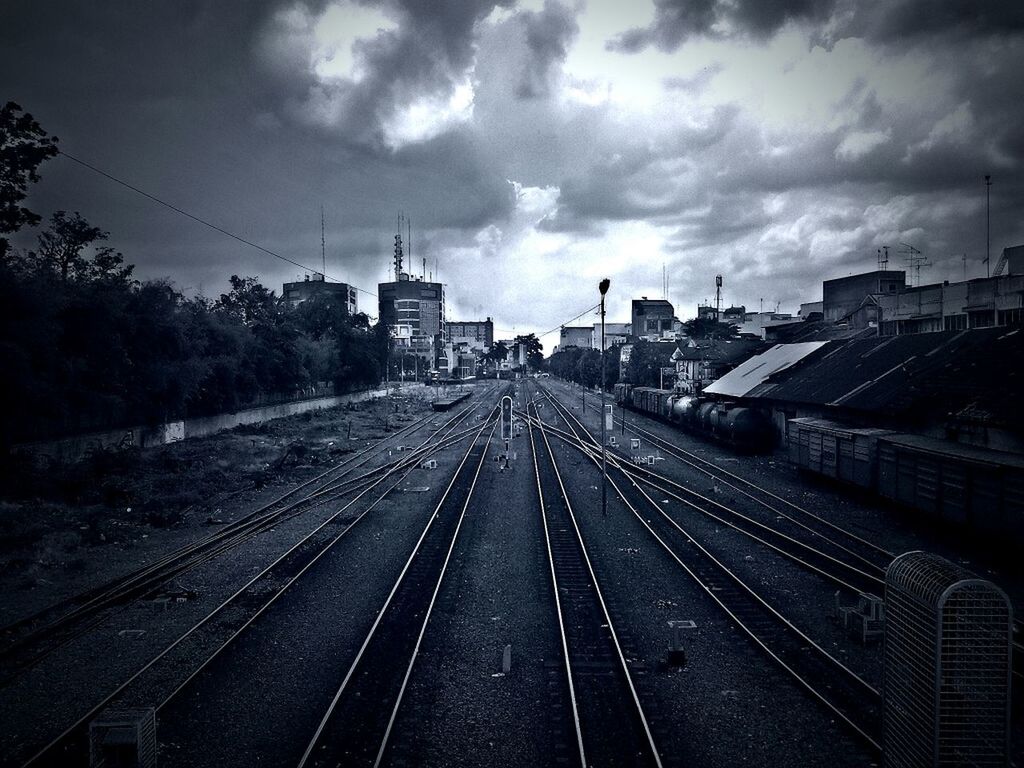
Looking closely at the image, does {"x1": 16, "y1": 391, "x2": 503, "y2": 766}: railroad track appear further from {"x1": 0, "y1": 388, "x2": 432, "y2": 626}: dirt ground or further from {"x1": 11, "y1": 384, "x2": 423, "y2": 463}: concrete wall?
{"x1": 11, "y1": 384, "x2": 423, "y2": 463}: concrete wall

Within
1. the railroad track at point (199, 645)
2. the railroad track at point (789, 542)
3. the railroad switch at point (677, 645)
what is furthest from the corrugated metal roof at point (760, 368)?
the railroad track at point (199, 645)

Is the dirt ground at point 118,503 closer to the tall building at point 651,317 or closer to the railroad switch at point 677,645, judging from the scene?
the railroad switch at point 677,645

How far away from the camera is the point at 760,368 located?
39.0 meters

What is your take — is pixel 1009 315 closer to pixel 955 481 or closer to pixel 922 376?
pixel 922 376

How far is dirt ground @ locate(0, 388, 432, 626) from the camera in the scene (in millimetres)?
14203

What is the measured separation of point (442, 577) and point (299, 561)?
4092 mm

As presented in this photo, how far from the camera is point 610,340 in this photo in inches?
7288

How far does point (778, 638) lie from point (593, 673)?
375cm

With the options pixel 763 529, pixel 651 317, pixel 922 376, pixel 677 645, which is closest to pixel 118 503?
pixel 677 645

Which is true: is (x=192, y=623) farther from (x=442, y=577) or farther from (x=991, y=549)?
(x=991, y=549)

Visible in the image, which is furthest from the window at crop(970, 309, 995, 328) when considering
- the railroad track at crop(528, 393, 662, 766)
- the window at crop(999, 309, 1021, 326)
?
the railroad track at crop(528, 393, 662, 766)

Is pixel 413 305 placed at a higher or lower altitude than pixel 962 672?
higher

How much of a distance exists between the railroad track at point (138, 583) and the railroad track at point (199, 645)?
6.75 feet

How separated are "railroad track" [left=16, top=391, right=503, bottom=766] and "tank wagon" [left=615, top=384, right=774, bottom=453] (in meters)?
21.4
